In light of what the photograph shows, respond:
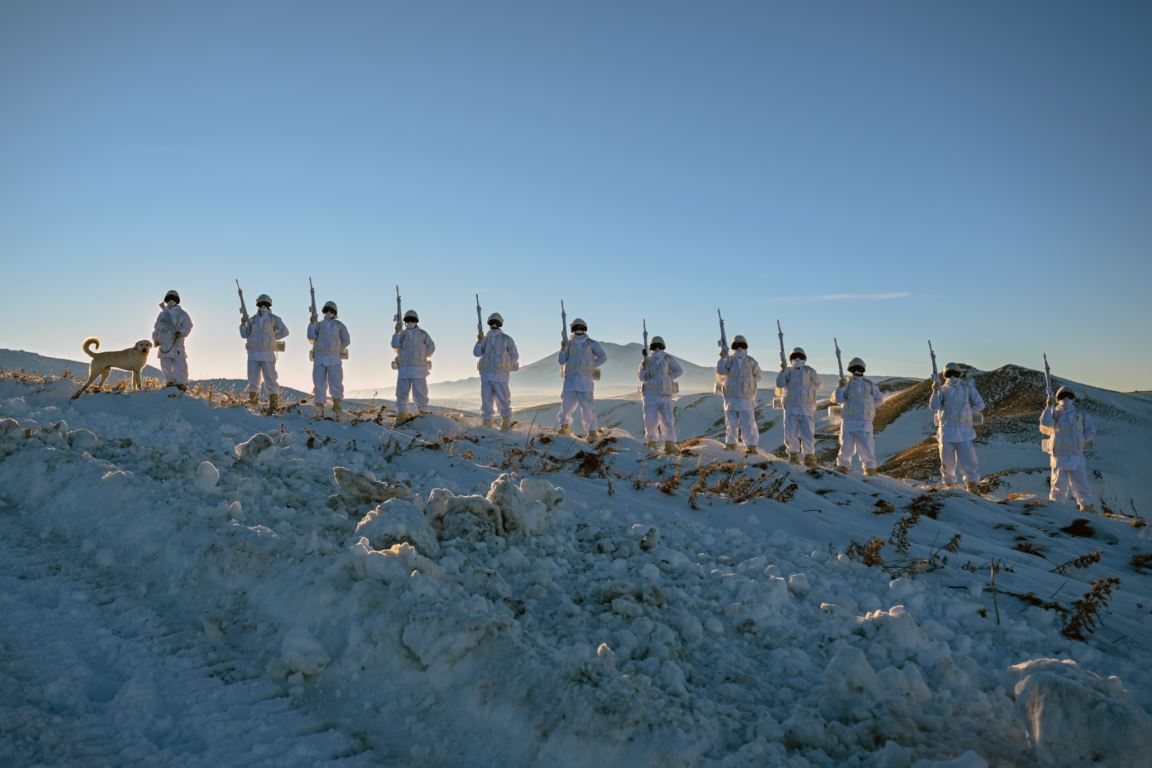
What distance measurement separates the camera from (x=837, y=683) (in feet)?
9.05

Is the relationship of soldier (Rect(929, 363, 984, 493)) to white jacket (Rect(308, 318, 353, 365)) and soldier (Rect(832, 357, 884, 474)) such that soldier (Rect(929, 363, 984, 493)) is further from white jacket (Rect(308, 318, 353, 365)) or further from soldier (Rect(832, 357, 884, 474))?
white jacket (Rect(308, 318, 353, 365))

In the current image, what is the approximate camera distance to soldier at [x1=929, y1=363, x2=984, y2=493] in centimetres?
1398

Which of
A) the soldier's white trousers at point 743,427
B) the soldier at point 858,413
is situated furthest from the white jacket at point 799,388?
the soldier's white trousers at point 743,427

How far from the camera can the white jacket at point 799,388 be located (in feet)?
48.4

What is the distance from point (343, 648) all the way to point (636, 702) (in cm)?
130

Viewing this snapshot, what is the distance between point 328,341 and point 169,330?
2868 mm

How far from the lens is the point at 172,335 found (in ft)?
44.2

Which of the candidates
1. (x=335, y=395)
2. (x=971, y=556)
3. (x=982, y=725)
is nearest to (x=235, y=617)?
(x=982, y=725)

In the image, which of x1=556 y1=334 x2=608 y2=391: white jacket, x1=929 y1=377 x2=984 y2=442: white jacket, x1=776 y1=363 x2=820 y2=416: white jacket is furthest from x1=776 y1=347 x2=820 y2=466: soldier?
x1=556 y1=334 x2=608 y2=391: white jacket

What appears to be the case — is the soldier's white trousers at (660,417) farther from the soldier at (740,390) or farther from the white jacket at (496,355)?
the white jacket at (496,355)

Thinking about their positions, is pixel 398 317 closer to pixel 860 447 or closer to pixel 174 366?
pixel 174 366

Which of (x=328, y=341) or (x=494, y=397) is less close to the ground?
(x=328, y=341)

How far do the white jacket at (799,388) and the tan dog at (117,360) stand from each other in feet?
38.0

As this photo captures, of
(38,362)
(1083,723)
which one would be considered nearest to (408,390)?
(1083,723)
